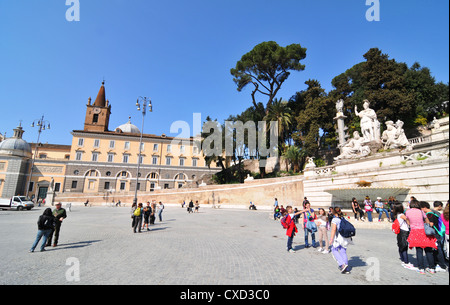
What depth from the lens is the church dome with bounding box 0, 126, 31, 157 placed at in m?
42.8

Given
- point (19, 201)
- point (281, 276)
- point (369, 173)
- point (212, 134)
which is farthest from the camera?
point (212, 134)

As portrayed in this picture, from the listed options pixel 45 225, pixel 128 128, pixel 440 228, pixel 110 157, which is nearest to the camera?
pixel 440 228

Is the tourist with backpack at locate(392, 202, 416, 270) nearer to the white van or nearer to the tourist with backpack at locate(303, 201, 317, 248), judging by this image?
the tourist with backpack at locate(303, 201, 317, 248)

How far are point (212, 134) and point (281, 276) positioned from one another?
2918 cm

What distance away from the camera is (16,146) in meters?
43.8

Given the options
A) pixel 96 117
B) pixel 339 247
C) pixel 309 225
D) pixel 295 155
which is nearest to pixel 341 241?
pixel 339 247

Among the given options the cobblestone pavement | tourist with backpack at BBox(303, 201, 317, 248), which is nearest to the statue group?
the cobblestone pavement

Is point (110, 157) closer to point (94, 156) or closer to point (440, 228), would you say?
point (94, 156)

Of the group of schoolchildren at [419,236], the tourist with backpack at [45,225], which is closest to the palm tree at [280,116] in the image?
the group of schoolchildren at [419,236]

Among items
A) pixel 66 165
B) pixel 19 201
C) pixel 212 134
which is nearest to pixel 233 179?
pixel 212 134
